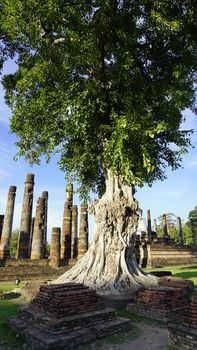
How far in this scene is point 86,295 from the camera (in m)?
7.20

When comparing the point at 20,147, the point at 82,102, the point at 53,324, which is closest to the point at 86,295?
the point at 53,324

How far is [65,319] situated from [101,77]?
29.7ft

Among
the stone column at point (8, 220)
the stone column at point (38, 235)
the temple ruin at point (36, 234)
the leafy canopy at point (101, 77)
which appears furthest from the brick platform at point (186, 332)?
the stone column at point (8, 220)

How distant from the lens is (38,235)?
76.1ft

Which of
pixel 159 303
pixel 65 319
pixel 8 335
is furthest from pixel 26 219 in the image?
pixel 65 319

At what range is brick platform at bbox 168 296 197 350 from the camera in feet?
17.1

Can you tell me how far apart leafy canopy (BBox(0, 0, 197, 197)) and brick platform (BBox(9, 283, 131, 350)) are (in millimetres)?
4850

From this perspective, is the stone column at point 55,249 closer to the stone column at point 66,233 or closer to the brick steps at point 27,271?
the brick steps at point 27,271

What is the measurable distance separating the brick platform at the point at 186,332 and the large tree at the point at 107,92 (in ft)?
14.5

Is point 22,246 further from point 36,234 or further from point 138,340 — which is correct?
point 138,340

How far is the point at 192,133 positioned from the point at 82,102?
5516 millimetres

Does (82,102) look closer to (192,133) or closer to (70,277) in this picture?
(192,133)

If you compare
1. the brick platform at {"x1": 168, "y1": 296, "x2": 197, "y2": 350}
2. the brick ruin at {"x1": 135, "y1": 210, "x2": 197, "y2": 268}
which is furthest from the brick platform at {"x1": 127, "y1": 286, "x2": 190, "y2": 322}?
the brick ruin at {"x1": 135, "y1": 210, "x2": 197, "y2": 268}

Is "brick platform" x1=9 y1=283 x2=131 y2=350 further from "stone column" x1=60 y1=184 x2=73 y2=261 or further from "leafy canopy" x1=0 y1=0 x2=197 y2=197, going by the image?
"stone column" x1=60 y1=184 x2=73 y2=261
